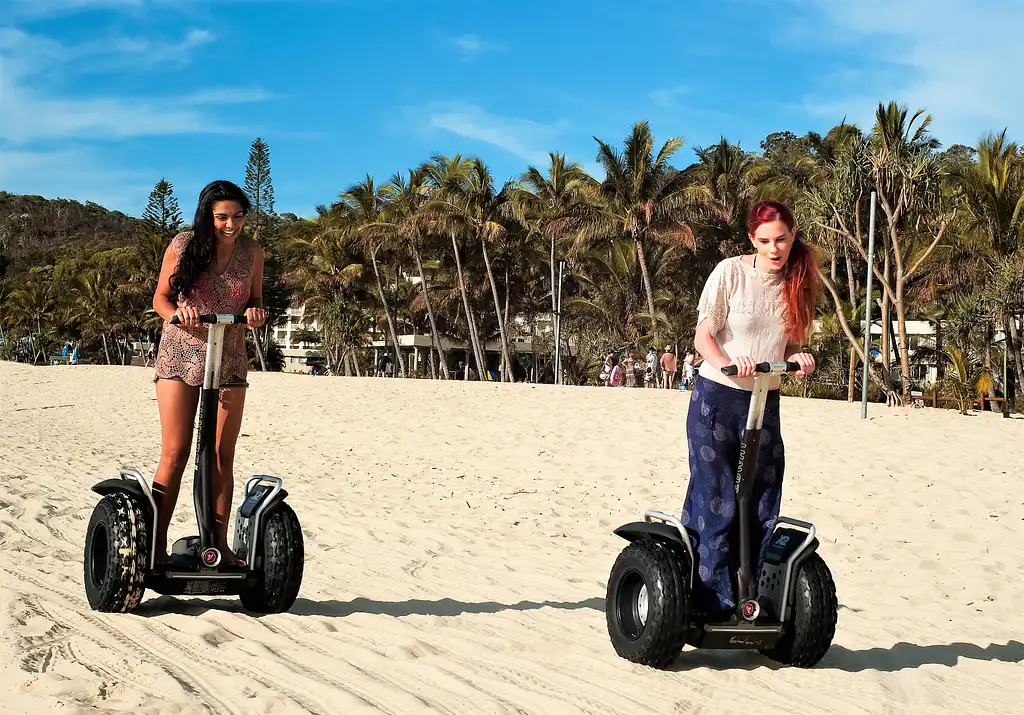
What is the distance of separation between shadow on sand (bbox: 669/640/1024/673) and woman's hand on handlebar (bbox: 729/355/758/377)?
112 centimetres

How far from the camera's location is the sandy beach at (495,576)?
123 inches

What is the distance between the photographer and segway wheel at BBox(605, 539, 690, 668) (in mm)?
3469

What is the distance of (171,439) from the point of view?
155 inches

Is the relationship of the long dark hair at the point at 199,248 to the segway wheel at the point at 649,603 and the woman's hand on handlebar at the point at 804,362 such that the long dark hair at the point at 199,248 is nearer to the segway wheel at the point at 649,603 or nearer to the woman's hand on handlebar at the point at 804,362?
the segway wheel at the point at 649,603

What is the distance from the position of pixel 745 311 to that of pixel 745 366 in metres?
0.35

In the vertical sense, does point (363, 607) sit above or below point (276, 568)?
below

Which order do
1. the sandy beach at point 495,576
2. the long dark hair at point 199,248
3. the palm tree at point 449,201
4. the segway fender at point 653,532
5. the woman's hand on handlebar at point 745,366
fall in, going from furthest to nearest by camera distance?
the palm tree at point 449,201 → the long dark hair at point 199,248 → the segway fender at point 653,532 → the woman's hand on handlebar at point 745,366 → the sandy beach at point 495,576

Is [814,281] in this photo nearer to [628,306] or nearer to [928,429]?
[928,429]

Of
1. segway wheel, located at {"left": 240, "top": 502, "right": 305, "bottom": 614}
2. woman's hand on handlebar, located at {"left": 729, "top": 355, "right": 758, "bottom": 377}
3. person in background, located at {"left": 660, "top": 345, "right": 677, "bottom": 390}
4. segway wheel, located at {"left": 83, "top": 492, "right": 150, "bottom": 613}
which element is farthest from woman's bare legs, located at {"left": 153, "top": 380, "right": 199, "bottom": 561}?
person in background, located at {"left": 660, "top": 345, "right": 677, "bottom": 390}

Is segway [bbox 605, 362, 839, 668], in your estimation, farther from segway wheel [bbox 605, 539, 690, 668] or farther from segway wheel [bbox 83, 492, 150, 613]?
segway wheel [bbox 83, 492, 150, 613]

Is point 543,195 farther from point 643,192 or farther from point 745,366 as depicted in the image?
point 745,366

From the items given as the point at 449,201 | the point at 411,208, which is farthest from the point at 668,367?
the point at 411,208

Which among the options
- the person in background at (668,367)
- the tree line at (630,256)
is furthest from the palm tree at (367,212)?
the person in background at (668,367)

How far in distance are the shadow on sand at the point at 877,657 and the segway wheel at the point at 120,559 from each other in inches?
79.4
